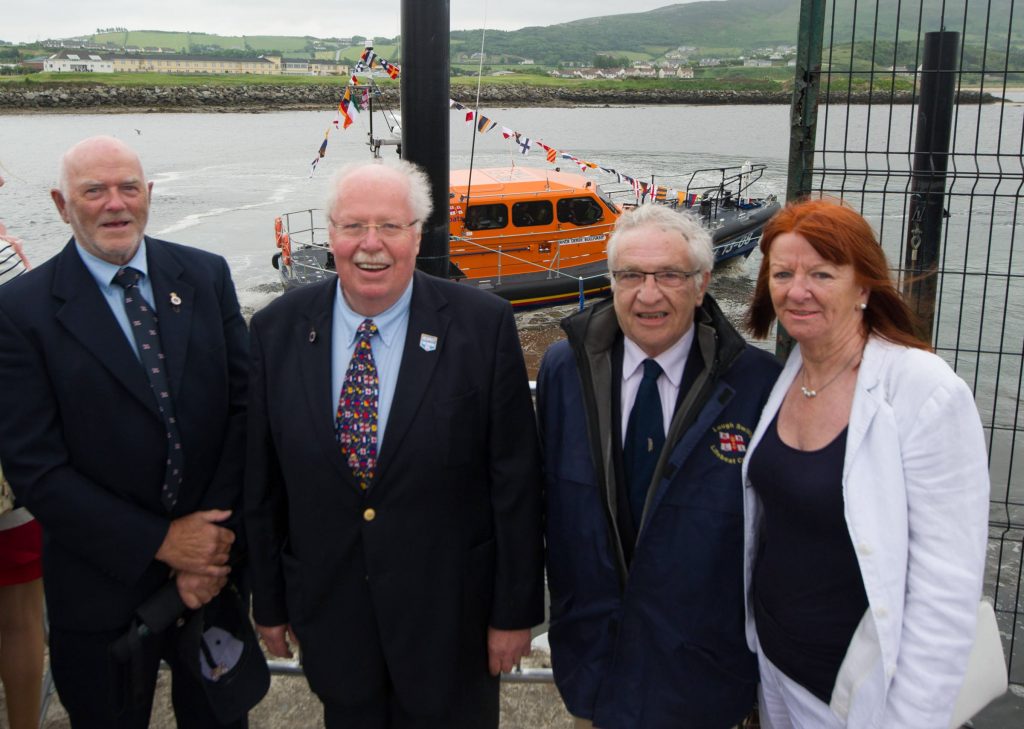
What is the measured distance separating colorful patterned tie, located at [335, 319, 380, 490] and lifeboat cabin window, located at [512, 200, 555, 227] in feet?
37.3

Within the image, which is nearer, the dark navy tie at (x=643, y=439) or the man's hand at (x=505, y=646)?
the dark navy tie at (x=643, y=439)

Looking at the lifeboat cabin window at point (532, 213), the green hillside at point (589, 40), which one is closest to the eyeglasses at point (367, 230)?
the lifeboat cabin window at point (532, 213)

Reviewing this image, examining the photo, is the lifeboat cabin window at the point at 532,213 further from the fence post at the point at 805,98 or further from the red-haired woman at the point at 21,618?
the red-haired woman at the point at 21,618

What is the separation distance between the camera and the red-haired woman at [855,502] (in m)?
1.57

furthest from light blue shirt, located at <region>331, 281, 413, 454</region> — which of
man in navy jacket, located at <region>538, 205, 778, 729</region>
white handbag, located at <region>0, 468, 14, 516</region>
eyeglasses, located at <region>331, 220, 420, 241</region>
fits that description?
white handbag, located at <region>0, 468, 14, 516</region>

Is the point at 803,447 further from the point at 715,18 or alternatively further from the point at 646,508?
the point at 715,18

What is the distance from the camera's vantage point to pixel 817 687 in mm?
1768

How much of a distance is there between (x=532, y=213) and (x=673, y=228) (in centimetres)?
1155

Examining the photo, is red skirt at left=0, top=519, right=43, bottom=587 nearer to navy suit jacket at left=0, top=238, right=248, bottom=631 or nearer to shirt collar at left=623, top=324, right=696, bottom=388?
navy suit jacket at left=0, top=238, right=248, bottom=631

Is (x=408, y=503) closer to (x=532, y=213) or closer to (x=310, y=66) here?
(x=532, y=213)

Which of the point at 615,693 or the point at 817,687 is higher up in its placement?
the point at 817,687

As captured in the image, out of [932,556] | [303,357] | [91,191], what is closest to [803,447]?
[932,556]

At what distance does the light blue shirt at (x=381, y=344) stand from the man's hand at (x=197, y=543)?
18.9 inches

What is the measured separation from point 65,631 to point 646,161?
37.3 meters
